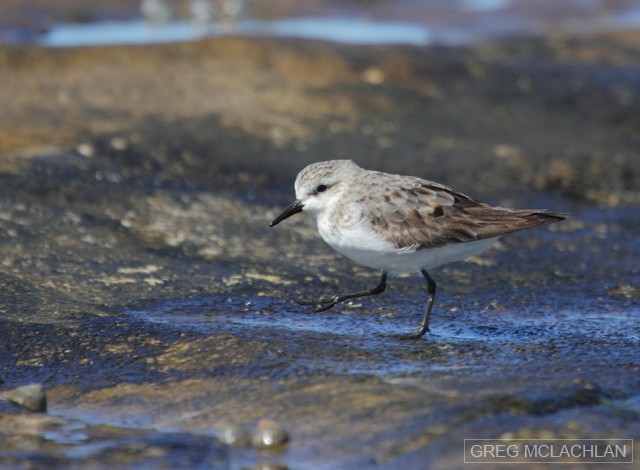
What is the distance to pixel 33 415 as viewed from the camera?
17.0 feet

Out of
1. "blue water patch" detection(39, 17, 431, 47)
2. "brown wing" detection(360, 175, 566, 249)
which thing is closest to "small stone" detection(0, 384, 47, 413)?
"brown wing" detection(360, 175, 566, 249)

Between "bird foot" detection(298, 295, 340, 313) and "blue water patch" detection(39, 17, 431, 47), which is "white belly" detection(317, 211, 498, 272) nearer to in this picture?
"bird foot" detection(298, 295, 340, 313)

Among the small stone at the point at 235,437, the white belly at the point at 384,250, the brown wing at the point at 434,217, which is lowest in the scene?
the small stone at the point at 235,437

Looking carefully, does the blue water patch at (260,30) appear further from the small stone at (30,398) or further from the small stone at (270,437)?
the small stone at (270,437)

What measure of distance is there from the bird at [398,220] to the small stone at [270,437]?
5.01 feet

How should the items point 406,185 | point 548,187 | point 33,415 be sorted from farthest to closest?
point 548,187
point 406,185
point 33,415

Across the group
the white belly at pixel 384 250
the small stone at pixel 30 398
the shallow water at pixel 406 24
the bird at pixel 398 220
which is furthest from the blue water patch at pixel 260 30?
the small stone at pixel 30 398

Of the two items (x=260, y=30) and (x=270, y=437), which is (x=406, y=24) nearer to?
(x=260, y=30)

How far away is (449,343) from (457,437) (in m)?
1.40

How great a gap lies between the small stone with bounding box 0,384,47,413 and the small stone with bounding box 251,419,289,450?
1158 mm

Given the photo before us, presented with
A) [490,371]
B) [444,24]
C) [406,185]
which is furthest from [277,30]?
[490,371]

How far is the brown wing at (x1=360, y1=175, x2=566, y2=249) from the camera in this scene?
20.6 ft

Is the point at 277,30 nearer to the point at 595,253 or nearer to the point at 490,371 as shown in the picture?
the point at 595,253

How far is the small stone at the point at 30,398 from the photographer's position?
17.1 ft
